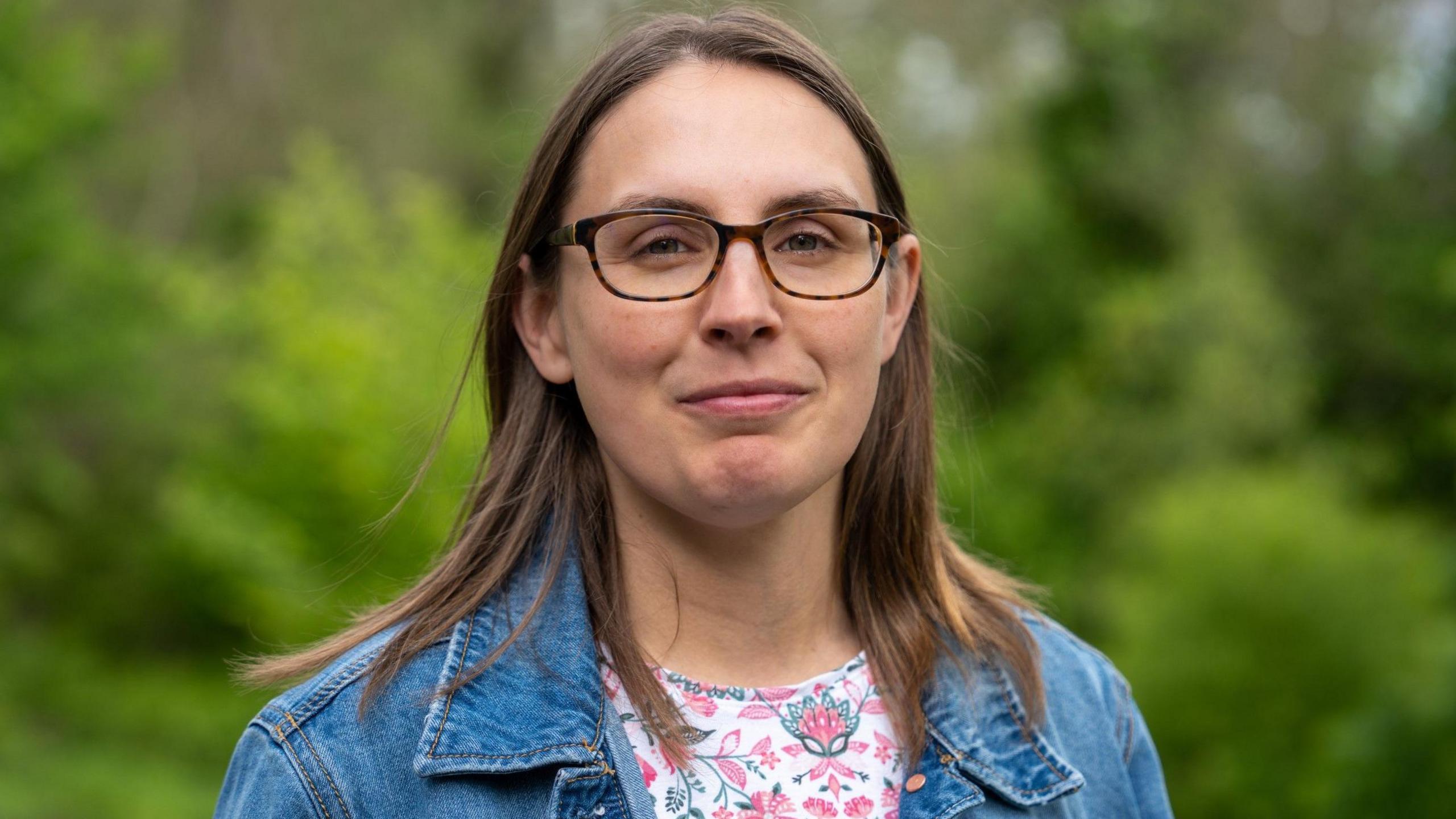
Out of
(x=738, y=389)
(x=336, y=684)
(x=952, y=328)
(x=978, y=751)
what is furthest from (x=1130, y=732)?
(x=952, y=328)

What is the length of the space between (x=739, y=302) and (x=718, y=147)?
0.70ft

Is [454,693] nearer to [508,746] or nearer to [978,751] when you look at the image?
[508,746]

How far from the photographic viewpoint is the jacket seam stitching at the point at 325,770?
158cm

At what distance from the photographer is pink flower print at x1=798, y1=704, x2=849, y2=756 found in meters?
1.77

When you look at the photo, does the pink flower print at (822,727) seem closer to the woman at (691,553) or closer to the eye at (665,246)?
the woman at (691,553)

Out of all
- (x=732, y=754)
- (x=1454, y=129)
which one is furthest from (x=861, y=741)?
(x=1454, y=129)

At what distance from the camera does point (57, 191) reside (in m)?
8.90

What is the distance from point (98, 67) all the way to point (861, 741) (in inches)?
380

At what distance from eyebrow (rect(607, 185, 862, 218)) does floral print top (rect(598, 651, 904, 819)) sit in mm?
597

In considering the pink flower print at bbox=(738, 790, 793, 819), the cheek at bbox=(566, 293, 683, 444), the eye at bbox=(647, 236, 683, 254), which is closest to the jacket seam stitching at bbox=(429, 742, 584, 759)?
the pink flower print at bbox=(738, 790, 793, 819)

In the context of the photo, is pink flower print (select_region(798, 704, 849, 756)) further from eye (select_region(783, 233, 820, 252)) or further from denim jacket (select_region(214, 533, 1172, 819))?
eye (select_region(783, 233, 820, 252))

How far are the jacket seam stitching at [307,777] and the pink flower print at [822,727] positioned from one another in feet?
1.96

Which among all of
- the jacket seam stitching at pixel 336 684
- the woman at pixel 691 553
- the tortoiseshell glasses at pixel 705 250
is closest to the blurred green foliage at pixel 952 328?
the woman at pixel 691 553

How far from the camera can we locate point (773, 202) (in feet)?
5.55
